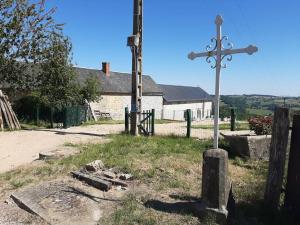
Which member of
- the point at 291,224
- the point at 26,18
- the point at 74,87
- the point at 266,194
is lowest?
the point at 291,224

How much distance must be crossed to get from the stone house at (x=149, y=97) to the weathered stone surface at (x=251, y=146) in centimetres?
2420

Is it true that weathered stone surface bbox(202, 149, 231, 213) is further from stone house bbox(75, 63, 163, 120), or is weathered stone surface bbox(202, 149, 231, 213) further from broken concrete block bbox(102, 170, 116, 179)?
stone house bbox(75, 63, 163, 120)

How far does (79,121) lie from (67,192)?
15910 millimetres

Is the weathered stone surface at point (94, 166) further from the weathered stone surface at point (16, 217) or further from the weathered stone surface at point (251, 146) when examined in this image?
the weathered stone surface at point (251, 146)

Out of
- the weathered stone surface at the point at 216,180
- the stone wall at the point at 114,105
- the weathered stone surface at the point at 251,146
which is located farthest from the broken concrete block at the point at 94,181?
the stone wall at the point at 114,105

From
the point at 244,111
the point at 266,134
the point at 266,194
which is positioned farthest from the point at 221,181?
the point at 244,111

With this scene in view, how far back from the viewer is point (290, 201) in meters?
6.01

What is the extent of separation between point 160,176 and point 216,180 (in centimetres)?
223

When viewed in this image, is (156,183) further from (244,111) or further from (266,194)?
(244,111)

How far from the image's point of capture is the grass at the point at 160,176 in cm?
574

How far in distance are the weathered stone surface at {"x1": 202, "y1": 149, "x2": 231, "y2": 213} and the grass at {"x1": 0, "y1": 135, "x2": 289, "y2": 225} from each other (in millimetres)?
289

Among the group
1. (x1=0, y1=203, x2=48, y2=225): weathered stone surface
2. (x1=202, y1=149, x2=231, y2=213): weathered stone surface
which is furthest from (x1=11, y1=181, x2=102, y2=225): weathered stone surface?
(x1=202, y1=149, x2=231, y2=213): weathered stone surface

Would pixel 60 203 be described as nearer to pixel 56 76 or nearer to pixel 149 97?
pixel 56 76

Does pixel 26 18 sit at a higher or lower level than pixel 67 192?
higher
